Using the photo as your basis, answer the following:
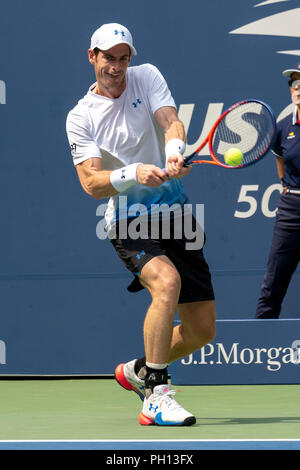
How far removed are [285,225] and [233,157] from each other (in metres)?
1.81

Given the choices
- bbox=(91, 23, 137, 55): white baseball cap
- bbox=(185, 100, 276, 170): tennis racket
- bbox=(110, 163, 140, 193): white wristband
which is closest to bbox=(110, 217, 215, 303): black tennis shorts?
bbox=(110, 163, 140, 193): white wristband

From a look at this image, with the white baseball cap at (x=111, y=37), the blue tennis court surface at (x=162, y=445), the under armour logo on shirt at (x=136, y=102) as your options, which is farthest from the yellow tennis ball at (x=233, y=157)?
the blue tennis court surface at (x=162, y=445)

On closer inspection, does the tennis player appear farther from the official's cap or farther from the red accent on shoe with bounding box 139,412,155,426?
the official's cap

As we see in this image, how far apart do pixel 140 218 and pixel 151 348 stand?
598 millimetres

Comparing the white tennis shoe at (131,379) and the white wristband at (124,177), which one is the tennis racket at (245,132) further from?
the white tennis shoe at (131,379)

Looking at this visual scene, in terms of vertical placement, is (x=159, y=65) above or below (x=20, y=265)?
above

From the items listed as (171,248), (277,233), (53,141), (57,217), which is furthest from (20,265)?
(171,248)

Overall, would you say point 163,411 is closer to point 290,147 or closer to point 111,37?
point 111,37

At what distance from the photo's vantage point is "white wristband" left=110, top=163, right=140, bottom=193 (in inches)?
171

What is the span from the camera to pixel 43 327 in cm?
683

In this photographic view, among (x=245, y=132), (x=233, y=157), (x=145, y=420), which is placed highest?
(x=245, y=132)

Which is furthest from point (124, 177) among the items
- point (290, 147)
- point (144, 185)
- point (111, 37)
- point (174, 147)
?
point (290, 147)

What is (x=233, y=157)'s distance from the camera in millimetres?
4547
